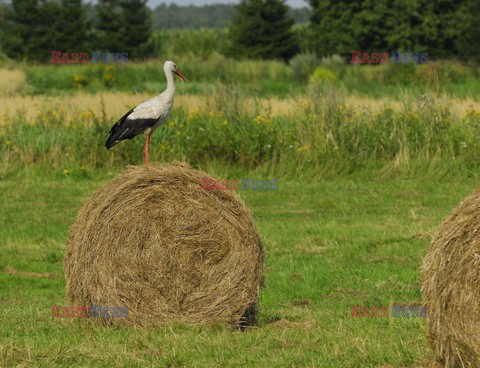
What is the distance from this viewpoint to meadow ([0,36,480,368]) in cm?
764

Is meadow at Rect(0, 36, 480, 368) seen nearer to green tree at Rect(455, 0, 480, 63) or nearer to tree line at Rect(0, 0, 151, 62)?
green tree at Rect(455, 0, 480, 63)

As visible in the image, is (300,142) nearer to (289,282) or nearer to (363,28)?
(289,282)

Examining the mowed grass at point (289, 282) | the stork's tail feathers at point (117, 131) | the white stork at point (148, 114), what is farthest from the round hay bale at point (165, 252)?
the stork's tail feathers at point (117, 131)

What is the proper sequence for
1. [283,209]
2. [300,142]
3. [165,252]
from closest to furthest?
[165,252], [283,209], [300,142]

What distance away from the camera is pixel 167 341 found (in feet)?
25.5

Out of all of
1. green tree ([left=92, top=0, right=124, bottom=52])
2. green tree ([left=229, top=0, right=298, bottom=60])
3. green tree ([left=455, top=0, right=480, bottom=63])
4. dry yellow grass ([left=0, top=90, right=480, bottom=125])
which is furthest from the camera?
green tree ([left=229, top=0, right=298, bottom=60])

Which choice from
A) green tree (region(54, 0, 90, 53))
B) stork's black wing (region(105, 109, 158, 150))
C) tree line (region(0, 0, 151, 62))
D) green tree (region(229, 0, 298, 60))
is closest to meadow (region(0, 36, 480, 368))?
stork's black wing (region(105, 109, 158, 150))

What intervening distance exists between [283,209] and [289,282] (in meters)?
5.07

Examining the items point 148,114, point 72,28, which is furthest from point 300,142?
point 72,28

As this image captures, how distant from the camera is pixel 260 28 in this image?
2283 inches

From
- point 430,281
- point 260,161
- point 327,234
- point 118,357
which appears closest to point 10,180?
point 260,161

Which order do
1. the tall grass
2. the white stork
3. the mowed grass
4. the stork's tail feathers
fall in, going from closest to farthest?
the mowed grass < the white stork < the stork's tail feathers < the tall grass

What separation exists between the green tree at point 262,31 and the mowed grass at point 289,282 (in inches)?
1581

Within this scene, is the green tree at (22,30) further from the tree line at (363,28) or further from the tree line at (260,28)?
the tree line at (363,28)
